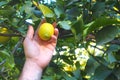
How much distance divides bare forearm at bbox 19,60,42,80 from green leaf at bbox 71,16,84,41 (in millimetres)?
494

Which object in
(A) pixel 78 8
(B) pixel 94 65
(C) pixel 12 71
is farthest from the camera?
(C) pixel 12 71

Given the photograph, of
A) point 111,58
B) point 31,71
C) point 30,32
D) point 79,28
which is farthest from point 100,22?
point 31,71

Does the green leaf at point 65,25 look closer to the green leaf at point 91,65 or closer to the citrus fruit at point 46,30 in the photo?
→ the citrus fruit at point 46,30

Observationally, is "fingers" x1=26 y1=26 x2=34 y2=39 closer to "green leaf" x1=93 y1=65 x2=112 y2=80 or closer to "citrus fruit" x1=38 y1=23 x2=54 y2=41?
"citrus fruit" x1=38 y1=23 x2=54 y2=41

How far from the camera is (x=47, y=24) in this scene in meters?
1.28

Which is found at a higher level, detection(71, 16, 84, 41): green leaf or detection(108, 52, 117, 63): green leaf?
detection(71, 16, 84, 41): green leaf

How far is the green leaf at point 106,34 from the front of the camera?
1.17 metres

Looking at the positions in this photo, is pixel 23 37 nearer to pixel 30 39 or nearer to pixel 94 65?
pixel 30 39

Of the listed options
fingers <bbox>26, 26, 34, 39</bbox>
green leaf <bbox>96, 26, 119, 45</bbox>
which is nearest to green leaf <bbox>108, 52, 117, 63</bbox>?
green leaf <bbox>96, 26, 119, 45</bbox>

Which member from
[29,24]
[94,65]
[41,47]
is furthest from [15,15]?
[94,65]

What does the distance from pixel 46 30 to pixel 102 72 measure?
0.30m

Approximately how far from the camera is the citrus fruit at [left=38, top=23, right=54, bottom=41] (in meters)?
1.28

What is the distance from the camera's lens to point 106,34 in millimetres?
1180

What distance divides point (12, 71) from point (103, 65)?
74cm
